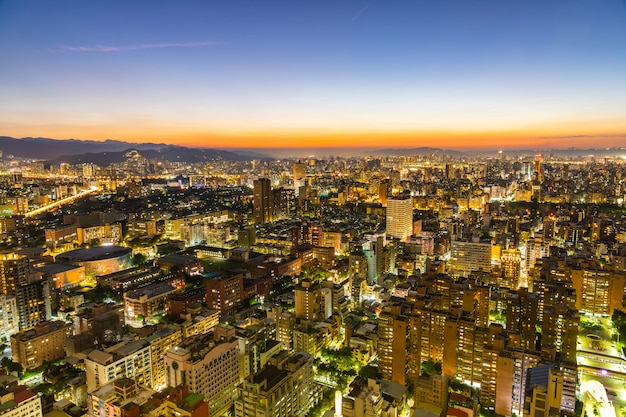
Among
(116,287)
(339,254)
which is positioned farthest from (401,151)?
(116,287)

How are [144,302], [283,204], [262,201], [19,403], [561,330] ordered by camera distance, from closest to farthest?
1. [19,403]
2. [561,330]
3. [144,302]
4. [262,201]
5. [283,204]

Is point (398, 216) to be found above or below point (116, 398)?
above

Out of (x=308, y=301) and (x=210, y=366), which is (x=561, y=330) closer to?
(x=308, y=301)

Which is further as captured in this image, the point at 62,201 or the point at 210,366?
the point at 62,201

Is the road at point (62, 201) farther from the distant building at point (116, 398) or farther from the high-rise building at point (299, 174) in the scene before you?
the distant building at point (116, 398)

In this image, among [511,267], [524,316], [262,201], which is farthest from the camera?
[262,201]

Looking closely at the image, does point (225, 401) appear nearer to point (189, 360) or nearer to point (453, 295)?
point (189, 360)

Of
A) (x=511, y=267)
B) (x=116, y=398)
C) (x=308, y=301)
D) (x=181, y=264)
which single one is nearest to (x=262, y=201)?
(x=181, y=264)
